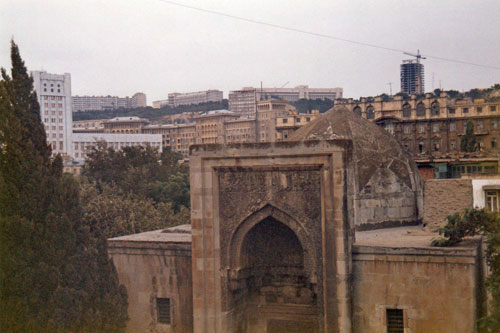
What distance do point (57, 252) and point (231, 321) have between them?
5.00 m

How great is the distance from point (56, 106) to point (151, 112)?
40.4 metres

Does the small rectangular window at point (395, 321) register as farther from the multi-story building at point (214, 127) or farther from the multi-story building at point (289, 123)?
the multi-story building at point (214, 127)

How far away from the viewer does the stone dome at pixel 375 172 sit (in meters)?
20.2

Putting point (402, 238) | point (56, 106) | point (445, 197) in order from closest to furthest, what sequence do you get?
point (402, 238) < point (445, 197) < point (56, 106)

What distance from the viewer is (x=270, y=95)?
140 metres

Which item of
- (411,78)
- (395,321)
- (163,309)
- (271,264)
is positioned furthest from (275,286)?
(411,78)

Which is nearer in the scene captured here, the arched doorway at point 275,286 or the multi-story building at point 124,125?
the arched doorway at point 275,286

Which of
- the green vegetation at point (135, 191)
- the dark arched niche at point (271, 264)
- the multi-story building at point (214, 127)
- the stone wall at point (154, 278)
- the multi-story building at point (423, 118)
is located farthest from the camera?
the multi-story building at point (214, 127)

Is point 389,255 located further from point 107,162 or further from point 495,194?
point 107,162

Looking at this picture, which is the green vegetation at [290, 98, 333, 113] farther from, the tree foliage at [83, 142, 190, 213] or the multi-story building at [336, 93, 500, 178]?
the tree foliage at [83, 142, 190, 213]

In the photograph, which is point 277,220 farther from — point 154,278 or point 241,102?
point 241,102

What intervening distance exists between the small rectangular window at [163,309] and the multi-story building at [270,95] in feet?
370

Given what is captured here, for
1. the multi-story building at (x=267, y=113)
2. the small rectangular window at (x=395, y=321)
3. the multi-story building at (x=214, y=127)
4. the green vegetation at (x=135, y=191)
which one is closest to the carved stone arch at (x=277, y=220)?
the small rectangular window at (x=395, y=321)

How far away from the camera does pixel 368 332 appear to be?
16.4m
